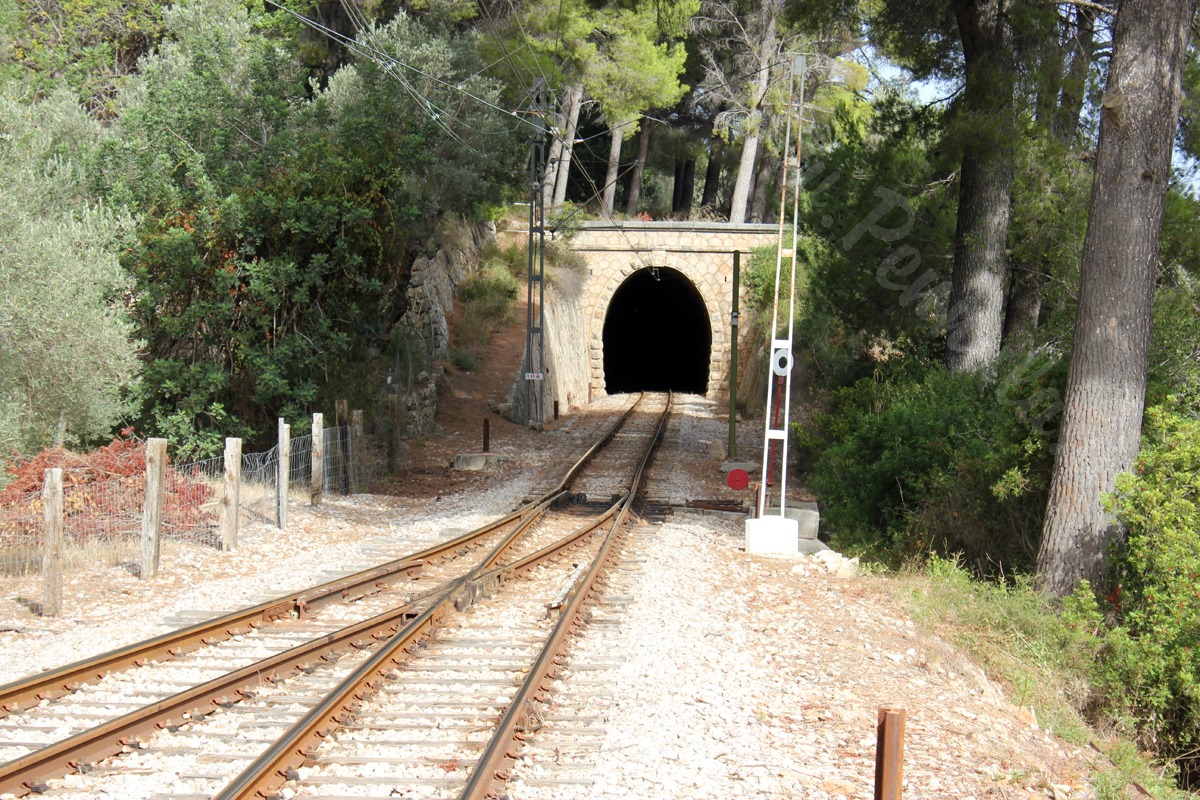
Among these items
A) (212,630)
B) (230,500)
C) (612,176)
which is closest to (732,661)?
(212,630)

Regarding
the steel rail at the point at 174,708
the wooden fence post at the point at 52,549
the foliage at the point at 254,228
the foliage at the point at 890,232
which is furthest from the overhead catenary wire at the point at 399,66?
the steel rail at the point at 174,708

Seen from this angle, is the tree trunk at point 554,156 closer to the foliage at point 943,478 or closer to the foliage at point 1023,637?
the foliage at point 943,478

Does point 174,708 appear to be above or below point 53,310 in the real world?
below

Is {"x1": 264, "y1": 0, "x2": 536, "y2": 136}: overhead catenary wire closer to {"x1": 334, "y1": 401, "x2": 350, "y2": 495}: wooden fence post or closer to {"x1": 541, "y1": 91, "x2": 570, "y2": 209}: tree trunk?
{"x1": 334, "y1": 401, "x2": 350, "y2": 495}: wooden fence post

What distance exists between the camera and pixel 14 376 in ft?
42.0

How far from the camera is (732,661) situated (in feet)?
24.5

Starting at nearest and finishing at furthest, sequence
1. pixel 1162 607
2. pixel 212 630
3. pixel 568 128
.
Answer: pixel 212 630, pixel 1162 607, pixel 568 128

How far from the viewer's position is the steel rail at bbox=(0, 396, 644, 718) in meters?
6.07

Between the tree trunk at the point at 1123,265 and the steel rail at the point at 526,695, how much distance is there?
4430mm

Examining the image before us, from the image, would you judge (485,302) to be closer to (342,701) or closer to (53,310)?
(53,310)

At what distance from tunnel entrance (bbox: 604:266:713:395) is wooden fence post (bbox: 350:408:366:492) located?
98.6ft

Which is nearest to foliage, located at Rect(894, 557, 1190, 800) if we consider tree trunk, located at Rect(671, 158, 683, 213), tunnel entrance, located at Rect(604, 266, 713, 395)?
tunnel entrance, located at Rect(604, 266, 713, 395)

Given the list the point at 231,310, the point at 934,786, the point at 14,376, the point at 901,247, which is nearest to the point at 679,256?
the point at 901,247

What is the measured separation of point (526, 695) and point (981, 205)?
35.1 feet
